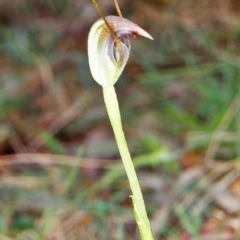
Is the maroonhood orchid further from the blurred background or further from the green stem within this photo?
the blurred background

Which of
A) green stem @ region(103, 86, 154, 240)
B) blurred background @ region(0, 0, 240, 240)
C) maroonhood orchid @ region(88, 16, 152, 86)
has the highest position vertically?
maroonhood orchid @ region(88, 16, 152, 86)

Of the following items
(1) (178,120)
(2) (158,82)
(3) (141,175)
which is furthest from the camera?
(2) (158,82)

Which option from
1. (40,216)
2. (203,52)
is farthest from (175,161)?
(203,52)

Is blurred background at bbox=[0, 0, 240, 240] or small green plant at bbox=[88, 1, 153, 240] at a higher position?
small green plant at bbox=[88, 1, 153, 240]

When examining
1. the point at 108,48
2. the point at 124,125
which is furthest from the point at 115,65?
the point at 124,125

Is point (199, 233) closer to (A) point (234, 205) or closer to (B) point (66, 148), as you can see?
(A) point (234, 205)

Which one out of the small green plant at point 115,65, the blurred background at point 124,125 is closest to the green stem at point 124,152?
the small green plant at point 115,65

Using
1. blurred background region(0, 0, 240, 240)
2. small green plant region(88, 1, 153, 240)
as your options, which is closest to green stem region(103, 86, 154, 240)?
small green plant region(88, 1, 153, 240)
